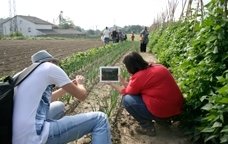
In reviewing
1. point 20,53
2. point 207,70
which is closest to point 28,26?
point 20,53

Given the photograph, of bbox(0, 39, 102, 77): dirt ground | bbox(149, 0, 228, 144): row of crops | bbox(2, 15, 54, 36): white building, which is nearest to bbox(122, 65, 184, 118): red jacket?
bbox(149, 0, 228, 144): row of crops

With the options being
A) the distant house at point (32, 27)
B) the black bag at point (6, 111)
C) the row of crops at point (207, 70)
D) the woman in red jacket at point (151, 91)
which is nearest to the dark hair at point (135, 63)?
the woman in red jacket at point (151, 91)

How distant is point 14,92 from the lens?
2805mm

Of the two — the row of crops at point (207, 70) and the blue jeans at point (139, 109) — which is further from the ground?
the row of crops at point (207, 70)

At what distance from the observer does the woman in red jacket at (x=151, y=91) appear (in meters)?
4.27

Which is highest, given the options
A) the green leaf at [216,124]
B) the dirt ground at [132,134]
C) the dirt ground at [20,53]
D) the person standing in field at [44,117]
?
the person standing in field at [44,117]

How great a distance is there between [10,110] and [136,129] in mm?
2378

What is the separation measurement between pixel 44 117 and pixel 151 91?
168 cm

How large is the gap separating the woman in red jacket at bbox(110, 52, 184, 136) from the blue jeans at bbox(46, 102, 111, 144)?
1205mm

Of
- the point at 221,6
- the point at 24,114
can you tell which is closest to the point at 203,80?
the point at 221,6

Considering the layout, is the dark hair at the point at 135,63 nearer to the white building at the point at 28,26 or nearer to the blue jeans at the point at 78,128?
the blue jeans at the point at 78,128

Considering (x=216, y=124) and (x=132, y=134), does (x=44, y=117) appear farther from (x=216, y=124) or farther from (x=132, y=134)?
(x=132, y=134)

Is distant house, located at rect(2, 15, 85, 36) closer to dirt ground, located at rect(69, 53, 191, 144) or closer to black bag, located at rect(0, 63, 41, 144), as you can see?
dirt ground, located at rect(69, 53, 191, 144)

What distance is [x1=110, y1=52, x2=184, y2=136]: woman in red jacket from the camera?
427cm
